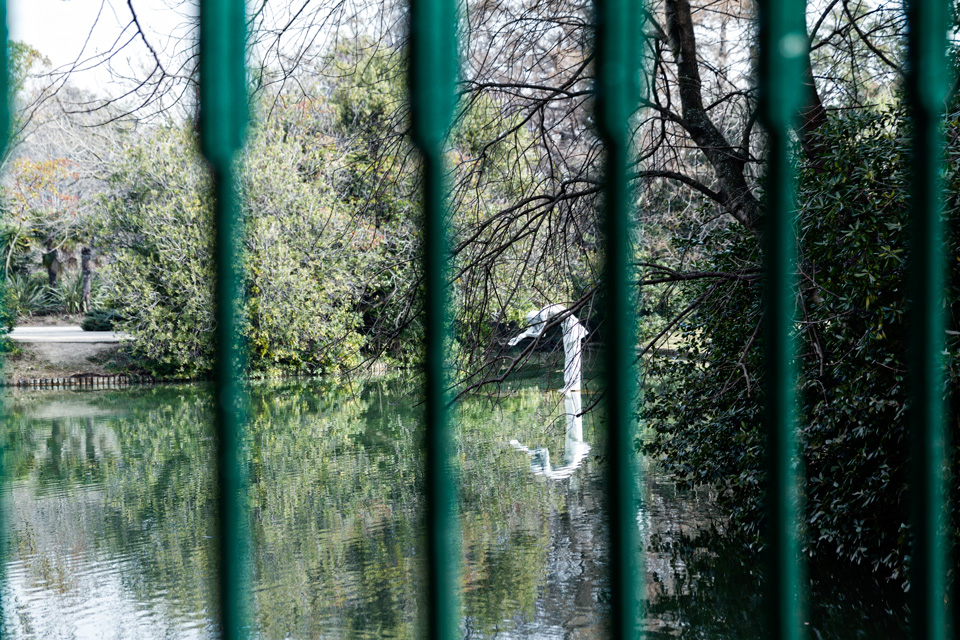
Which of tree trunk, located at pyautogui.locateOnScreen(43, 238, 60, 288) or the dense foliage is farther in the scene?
tree trunk, located at pyautogui.locateOnScreen(43, 238, 60, 288)

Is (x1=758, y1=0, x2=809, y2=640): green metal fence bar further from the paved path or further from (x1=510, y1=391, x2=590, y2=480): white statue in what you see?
the paved path

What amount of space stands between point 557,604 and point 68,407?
38.7 feet

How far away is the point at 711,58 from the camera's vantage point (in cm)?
715

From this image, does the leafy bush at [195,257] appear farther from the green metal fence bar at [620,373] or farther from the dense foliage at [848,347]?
the green metal fence bar at [620,373]

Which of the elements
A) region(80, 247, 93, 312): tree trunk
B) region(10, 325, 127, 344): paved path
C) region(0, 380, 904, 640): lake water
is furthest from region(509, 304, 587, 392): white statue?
region(80, 247, 93, 312): tree trunk

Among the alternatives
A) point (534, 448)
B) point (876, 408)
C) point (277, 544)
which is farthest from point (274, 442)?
point (876, 408)

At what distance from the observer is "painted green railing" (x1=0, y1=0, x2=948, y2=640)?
65 centimetres

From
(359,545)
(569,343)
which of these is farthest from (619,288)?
(359,545)

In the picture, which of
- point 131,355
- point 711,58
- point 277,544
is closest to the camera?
point 277,544

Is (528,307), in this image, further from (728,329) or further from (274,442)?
(274,442)

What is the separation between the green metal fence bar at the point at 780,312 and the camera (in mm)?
733

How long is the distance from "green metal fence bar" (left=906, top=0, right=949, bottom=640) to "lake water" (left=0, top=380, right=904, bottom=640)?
201cm

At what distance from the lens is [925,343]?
0.79 metres

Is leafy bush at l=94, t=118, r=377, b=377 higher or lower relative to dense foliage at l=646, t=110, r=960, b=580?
higher
